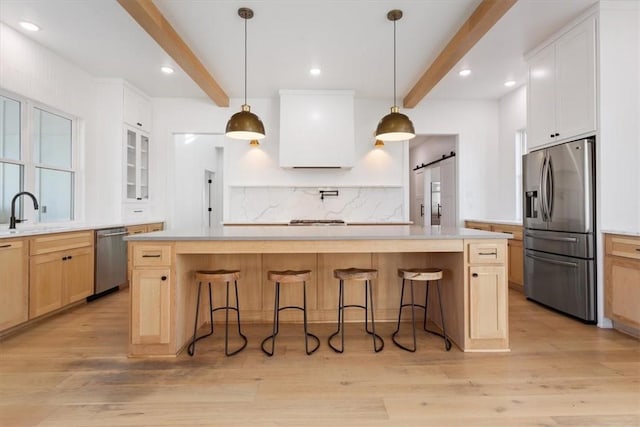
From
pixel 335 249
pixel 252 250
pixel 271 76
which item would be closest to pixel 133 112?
pixel 271 76

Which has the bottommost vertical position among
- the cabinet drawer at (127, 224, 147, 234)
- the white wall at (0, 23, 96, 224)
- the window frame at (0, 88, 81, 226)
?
the cabinet drawer at (127, 224, 147, 234)

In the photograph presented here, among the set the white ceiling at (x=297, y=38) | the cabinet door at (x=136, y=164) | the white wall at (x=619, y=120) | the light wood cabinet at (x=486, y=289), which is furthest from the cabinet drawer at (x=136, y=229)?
the white wall at (x=619, y=120)

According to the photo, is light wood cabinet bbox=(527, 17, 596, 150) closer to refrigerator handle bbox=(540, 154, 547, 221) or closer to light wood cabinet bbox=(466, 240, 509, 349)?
refrigerator handle bbox=(540, 154, 547, 221)

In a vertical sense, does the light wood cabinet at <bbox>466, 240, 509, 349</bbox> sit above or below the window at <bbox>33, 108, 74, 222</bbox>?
below

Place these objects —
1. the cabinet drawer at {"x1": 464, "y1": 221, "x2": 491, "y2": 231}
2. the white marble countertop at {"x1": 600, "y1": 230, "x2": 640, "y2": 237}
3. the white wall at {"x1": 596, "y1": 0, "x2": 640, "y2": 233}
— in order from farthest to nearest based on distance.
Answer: the cabinet drawer at {"x1": 464, "y1": 221, "x2": 491, "y2": 231} < the white wall at {"x1": 596, "y1": 0, "x2": 640, "y2": 233} < the white marble countertop at {"x1": 600, "y1": 230, "x2": 640, "y2": 237}

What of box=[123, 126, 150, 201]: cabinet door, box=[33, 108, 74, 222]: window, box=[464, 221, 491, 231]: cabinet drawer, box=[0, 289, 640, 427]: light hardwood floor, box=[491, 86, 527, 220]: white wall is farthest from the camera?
box=[491, 86, 527, 220]: white wall

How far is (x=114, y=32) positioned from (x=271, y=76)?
5.83ft

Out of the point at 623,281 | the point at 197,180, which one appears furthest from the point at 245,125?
the point at 197,180

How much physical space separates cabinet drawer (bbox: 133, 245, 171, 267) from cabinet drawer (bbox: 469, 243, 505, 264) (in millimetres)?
2174

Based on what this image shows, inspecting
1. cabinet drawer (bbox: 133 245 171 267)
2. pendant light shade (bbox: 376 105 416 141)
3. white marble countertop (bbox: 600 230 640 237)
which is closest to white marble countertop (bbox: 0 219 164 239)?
cabinet drawer (bbox: 133 245 171 267)

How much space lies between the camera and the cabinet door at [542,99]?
3494 millimetres

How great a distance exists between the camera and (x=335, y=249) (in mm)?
2385

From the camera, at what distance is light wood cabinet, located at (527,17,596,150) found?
9.93ft

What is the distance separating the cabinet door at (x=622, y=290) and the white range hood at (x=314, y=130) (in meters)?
3.16
